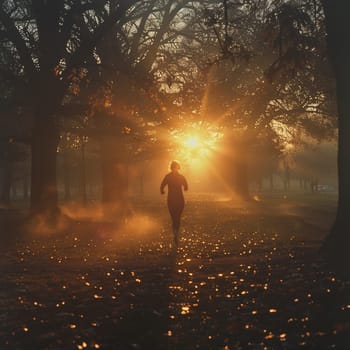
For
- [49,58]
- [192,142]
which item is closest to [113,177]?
[49,58]

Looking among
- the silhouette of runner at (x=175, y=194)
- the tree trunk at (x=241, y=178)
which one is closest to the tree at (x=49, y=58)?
the silhouette of runner at (x=175, y=194)

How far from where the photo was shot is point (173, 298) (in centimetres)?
743

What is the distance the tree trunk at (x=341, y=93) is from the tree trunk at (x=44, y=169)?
472 inches

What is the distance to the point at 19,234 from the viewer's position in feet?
58.5

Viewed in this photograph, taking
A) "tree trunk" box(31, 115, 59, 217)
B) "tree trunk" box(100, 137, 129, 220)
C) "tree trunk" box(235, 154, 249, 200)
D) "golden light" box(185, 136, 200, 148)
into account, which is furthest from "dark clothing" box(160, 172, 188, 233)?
"tree trunk" box(235, 154, 249, 200)

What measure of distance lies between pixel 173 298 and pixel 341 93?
614 cm

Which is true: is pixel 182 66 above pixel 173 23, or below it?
below

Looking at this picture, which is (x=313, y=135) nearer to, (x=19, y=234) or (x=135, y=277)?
(x=19, y=234)

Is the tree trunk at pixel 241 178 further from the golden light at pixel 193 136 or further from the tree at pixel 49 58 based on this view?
the tree at pixel 49 58

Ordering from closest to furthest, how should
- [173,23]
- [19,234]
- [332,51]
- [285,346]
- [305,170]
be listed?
[285,346]
[332,51]
[19,234]
[173,23]
[305,170]

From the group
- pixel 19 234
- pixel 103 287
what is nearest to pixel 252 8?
pixel 103 287

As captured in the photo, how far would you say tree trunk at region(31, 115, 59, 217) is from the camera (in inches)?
832

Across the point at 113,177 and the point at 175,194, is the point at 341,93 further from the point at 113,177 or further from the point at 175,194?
the point at 113,177

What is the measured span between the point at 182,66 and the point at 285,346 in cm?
2326
